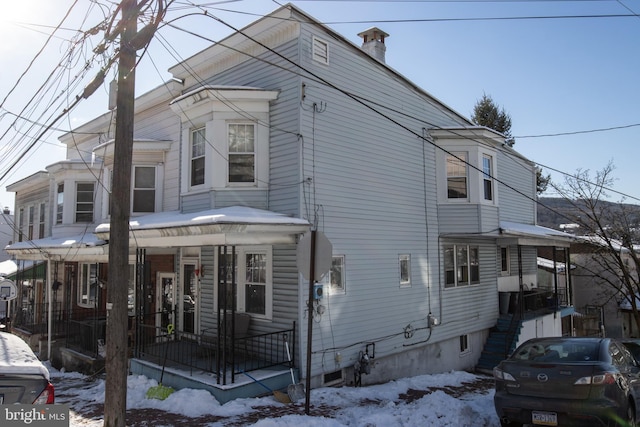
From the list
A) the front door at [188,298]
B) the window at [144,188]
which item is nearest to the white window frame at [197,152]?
the front door at [188,298]

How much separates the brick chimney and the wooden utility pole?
10193 millimetres

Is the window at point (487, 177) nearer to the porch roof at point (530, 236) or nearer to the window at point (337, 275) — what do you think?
the porch roof at point (530, 236)

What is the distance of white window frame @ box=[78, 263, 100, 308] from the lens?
58.8 ft

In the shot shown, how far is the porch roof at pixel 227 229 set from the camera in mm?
8734

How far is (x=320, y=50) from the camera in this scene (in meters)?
11.2

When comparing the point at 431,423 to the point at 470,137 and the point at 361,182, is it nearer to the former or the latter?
the point at 361,182

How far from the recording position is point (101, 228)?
11812 millimetres

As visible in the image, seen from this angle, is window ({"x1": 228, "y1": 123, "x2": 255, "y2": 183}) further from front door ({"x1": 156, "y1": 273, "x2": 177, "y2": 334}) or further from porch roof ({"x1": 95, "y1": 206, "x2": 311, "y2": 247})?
front door ({"x1": 156, "y1": 273, "x2": 177, "y2": 334})

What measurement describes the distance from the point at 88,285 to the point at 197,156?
375 inches

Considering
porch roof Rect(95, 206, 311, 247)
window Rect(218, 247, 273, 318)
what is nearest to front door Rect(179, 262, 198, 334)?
window Rect(218, 247, 273, 318)

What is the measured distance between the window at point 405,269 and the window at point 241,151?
5130 millimetres

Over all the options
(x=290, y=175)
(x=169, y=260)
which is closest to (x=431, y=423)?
(x=290, y=175)
